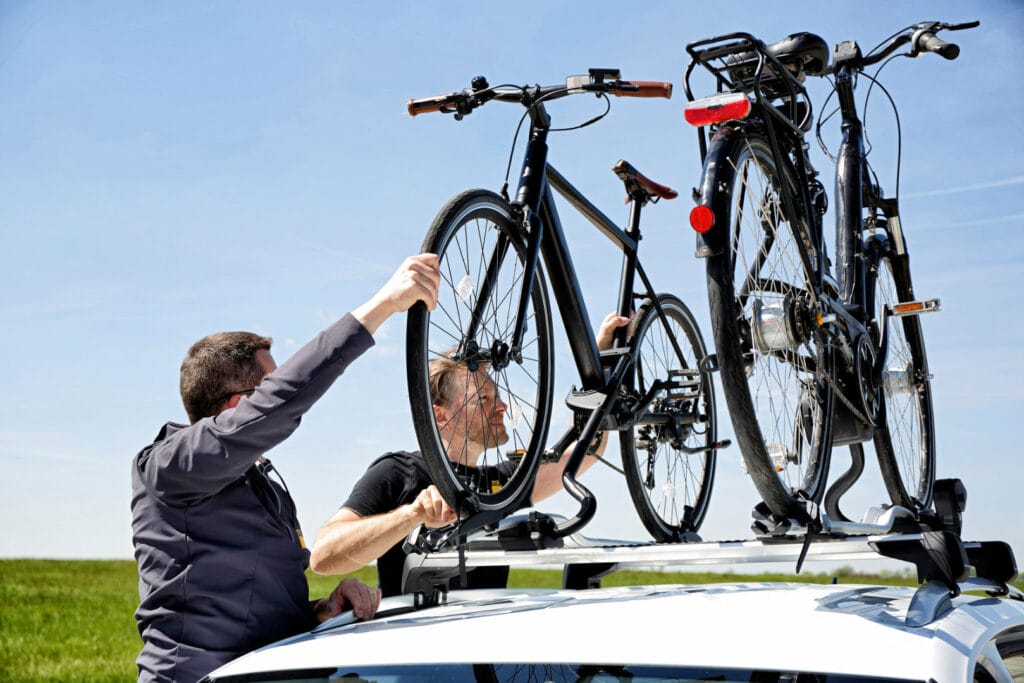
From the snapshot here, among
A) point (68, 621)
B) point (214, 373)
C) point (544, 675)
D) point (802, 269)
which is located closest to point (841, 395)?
point (802, 269)

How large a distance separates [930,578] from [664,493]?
2688 mm

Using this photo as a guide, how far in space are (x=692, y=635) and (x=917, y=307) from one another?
3.49m

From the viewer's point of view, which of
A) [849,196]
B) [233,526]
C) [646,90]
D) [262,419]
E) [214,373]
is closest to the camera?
[262,419]

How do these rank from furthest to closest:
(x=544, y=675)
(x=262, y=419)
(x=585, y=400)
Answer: (x=585, y=400) < (x=262, y=419) < (x=544, y=675)

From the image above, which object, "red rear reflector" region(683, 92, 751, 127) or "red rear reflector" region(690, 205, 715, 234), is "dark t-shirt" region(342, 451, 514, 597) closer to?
"red rear reflector" region(690, 205, 715, 234)

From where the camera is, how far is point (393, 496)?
3701 mm

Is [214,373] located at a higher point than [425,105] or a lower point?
lower

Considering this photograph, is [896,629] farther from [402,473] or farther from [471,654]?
[402,473]

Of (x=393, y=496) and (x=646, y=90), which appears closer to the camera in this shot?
(x=646, y=90)

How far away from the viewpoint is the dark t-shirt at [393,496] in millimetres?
3574

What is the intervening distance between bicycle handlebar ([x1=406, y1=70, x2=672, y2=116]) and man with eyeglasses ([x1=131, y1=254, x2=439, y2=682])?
1.06 meters

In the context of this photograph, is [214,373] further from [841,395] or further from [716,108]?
[841,395]

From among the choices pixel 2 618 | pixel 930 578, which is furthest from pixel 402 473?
pixel 2 618

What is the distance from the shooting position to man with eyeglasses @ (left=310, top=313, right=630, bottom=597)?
3.15 metres
